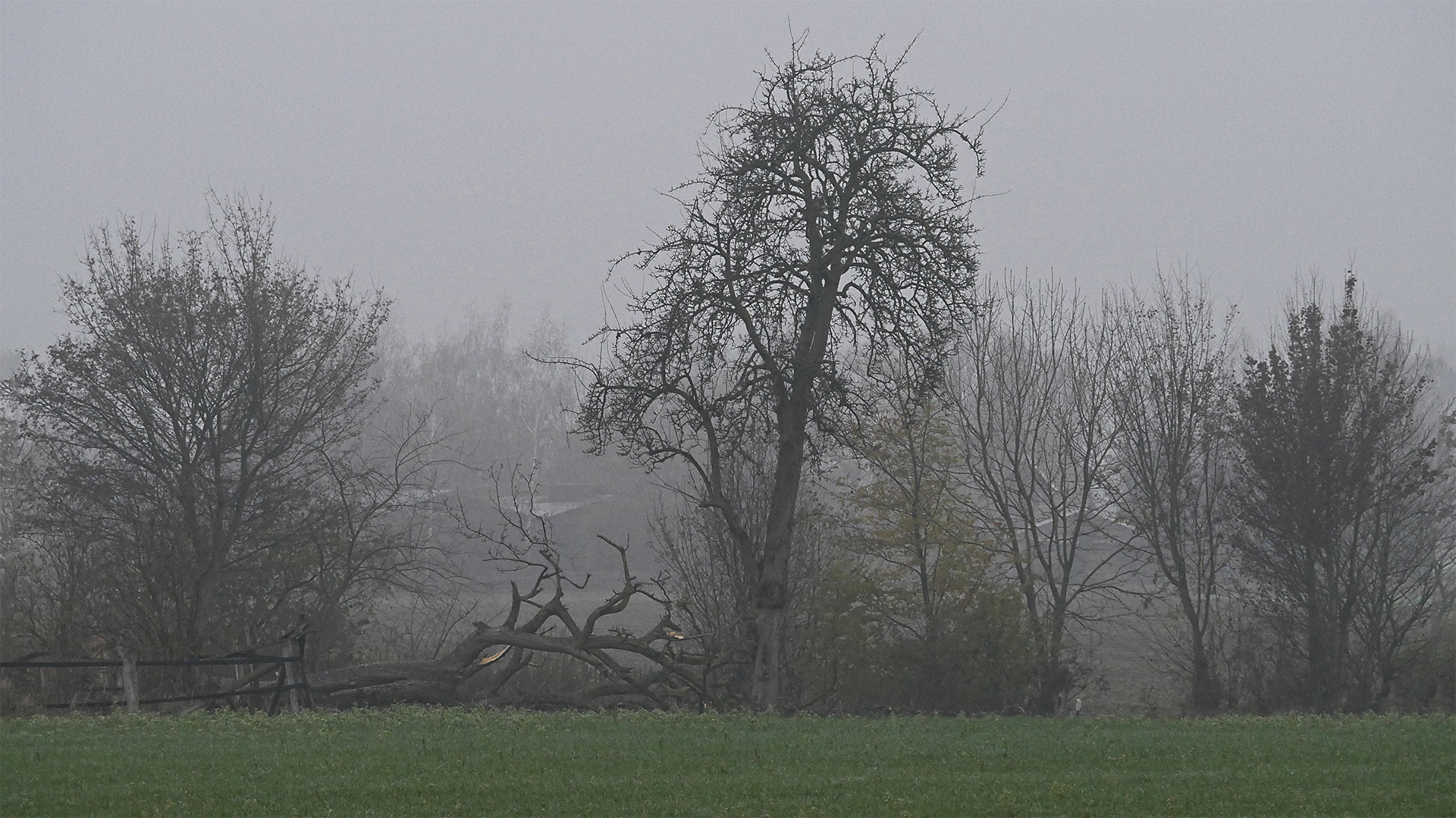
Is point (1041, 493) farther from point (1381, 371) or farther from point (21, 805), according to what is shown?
point (21, 805)

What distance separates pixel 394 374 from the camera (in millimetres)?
94062

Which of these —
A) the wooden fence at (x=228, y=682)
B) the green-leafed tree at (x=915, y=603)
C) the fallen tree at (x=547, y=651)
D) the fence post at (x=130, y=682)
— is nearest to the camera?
the wooden fence at (x=228, y=682)

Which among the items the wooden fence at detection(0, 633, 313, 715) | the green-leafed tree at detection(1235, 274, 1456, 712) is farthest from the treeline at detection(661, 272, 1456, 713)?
the wooden fence at detection(0, 633, 313, 715)

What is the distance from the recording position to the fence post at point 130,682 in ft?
50.6

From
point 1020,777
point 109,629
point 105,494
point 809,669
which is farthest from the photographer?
point 809,669

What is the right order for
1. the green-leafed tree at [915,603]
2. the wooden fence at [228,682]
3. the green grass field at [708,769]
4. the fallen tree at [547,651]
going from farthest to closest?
the green-leafed tree at [915,603] → the fallen tree at [547,651] → the wooden fence at [228,682] → the green grass field at [708,769]

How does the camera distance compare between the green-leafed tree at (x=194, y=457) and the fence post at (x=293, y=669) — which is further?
the green-leafed tree at (x=194, y=457)

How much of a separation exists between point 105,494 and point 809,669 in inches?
578

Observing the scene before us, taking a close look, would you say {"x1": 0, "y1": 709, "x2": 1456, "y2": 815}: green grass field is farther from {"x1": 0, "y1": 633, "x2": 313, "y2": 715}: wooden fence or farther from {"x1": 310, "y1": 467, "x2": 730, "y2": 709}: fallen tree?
{"x1": 310, "y1": 467, "x2": 730, "y2": 709}: fallen tree

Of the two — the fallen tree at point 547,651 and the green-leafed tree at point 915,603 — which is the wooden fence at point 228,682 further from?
the green-leafed tree at point 915,603

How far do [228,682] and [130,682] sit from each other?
4090 millimetres

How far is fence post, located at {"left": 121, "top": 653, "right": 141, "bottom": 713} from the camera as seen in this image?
15.4m

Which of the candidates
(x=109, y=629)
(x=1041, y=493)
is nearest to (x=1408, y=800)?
(x=109, y=629)

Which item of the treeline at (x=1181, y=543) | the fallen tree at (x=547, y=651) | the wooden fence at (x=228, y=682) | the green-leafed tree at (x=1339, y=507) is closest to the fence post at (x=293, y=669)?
the wooden fence at (x=228, y=682)
